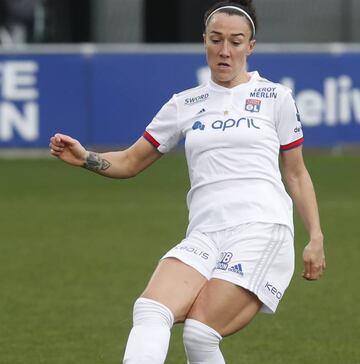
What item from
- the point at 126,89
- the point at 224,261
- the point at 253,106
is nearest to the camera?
the point at 224,261

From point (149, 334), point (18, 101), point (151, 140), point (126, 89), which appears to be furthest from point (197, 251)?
point (126, 89)

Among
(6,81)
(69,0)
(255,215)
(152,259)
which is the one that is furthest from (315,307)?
(69,0)

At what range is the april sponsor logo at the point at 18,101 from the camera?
20.6 m

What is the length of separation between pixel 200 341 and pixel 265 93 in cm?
125

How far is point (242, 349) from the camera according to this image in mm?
8906

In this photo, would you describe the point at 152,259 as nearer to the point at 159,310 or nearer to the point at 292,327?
the point at 292,327

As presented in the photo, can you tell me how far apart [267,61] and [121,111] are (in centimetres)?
241

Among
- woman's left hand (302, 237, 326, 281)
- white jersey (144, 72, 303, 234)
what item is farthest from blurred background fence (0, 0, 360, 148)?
woman's left hand (302, 237, 326, 281)

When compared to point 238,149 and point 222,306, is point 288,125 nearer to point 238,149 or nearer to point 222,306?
point 238,149

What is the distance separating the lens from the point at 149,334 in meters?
6.09

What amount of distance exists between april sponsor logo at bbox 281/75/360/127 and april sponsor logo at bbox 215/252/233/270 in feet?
49.7

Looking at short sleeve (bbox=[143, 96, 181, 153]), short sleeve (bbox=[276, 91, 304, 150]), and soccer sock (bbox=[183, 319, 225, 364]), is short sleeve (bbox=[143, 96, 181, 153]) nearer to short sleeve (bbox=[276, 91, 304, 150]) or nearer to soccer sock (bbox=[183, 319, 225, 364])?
short sleeve (bbox=[276, 91, 304, 150])

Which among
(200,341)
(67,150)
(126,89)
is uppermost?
(67,150)

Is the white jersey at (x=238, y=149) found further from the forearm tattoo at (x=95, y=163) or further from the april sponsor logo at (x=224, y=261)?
the forearm tattoo at (x=95, y=163)
